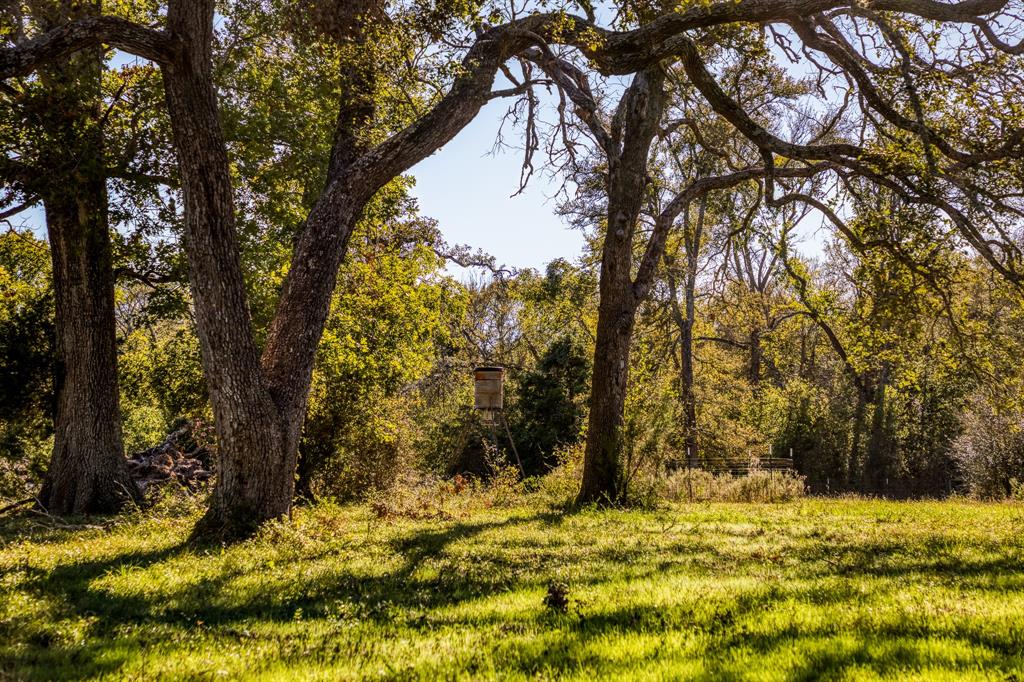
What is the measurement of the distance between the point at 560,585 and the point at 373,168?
20.7 ft

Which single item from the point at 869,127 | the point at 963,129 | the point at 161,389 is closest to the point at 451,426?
the point at 161,389

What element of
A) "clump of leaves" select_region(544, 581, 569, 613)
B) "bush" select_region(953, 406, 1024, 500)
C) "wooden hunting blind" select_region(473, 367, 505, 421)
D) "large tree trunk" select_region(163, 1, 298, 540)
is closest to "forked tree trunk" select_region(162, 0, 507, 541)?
"large tree trunk" select_region(163, 1, 298, 540)

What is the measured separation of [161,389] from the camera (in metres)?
19.2

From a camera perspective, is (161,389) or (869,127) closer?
(869,127)

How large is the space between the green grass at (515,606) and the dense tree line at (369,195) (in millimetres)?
2346

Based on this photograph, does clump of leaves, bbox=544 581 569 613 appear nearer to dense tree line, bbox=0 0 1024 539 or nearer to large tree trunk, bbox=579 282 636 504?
dense tree line, bbox=0 0 1024 539

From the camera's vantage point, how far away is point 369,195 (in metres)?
9.09

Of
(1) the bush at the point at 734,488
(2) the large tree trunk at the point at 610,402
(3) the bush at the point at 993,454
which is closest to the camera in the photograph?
(2) the large tree trunk at the point at 610,402

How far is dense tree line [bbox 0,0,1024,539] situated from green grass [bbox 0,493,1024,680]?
2346 mm

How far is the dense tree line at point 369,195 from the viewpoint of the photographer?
8188 millimetres

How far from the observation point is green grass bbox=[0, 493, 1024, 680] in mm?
3230

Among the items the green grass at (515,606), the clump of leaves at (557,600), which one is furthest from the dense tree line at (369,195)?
the clump of leaves at (557,600)

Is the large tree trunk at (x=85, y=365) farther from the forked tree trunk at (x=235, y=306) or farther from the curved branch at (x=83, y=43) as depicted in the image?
the curved branch at (x=83, y=43)

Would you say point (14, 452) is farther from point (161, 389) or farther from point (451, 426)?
point (451, 426)
